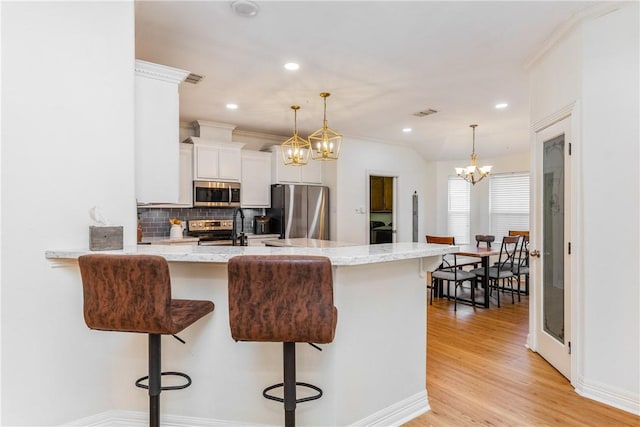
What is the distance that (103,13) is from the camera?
2137 millimetres

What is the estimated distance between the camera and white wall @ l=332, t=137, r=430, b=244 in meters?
6.43

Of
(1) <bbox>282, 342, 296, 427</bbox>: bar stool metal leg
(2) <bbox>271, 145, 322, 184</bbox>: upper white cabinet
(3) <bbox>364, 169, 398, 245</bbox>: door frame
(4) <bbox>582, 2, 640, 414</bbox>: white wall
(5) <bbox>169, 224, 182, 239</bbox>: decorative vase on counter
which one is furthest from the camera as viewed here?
(3) <bbox>364, 169, 398, 245</bbox>: door frame

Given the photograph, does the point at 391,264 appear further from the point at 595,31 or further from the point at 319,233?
the point at 319,233

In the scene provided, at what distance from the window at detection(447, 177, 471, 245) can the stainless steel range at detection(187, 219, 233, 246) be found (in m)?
4.74

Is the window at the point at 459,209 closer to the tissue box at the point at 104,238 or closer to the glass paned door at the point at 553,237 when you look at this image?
the glass paned door at the point at 553,237

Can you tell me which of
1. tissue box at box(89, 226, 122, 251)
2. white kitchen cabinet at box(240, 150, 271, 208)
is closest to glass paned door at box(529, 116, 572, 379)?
tissue box at box(89, 226, 122, 251)

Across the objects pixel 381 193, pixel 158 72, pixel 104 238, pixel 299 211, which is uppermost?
pixel 158 72

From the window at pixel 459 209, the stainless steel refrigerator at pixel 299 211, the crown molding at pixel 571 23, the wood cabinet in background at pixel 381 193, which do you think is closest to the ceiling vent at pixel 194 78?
the stainless steel refrigerator at pixel 299 211

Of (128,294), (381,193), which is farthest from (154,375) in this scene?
(381,193)

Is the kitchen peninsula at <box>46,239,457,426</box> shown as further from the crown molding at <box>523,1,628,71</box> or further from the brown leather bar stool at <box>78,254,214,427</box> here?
the crown molding at <box>523,1,628,71</box>

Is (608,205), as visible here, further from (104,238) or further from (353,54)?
(104,238)

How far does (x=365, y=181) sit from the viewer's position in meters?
6.70

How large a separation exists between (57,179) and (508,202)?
24.6 feet

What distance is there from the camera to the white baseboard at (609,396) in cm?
227
